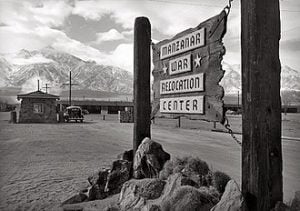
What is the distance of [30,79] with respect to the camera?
150500 mm

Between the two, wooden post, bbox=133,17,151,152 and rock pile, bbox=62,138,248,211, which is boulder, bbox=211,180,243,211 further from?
wooden post, bbox=133,17,151,152

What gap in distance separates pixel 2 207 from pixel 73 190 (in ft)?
2.99

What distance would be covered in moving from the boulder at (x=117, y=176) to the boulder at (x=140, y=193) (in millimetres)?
439

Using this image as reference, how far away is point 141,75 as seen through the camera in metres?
3.50

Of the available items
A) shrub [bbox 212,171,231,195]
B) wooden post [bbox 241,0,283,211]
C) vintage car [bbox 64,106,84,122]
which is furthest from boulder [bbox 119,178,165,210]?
vintage car [bbox 64,106,84,122]

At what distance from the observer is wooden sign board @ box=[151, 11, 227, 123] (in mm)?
2574

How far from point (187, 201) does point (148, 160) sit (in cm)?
109

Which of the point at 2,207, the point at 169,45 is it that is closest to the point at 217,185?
the point at 169,45

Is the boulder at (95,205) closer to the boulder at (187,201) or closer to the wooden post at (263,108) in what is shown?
the boulder at (187,201)

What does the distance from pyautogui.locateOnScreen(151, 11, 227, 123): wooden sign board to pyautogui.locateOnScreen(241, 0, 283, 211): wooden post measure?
2.17 ft

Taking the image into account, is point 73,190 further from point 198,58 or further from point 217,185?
point 198,58

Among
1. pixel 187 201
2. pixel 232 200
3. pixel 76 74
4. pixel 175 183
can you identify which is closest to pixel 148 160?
pixel 175 183

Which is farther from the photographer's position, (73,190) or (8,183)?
(8,183)

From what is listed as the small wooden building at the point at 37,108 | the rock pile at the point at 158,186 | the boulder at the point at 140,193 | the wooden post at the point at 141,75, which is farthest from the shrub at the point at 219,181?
the small wooden building at the point at 37,108
